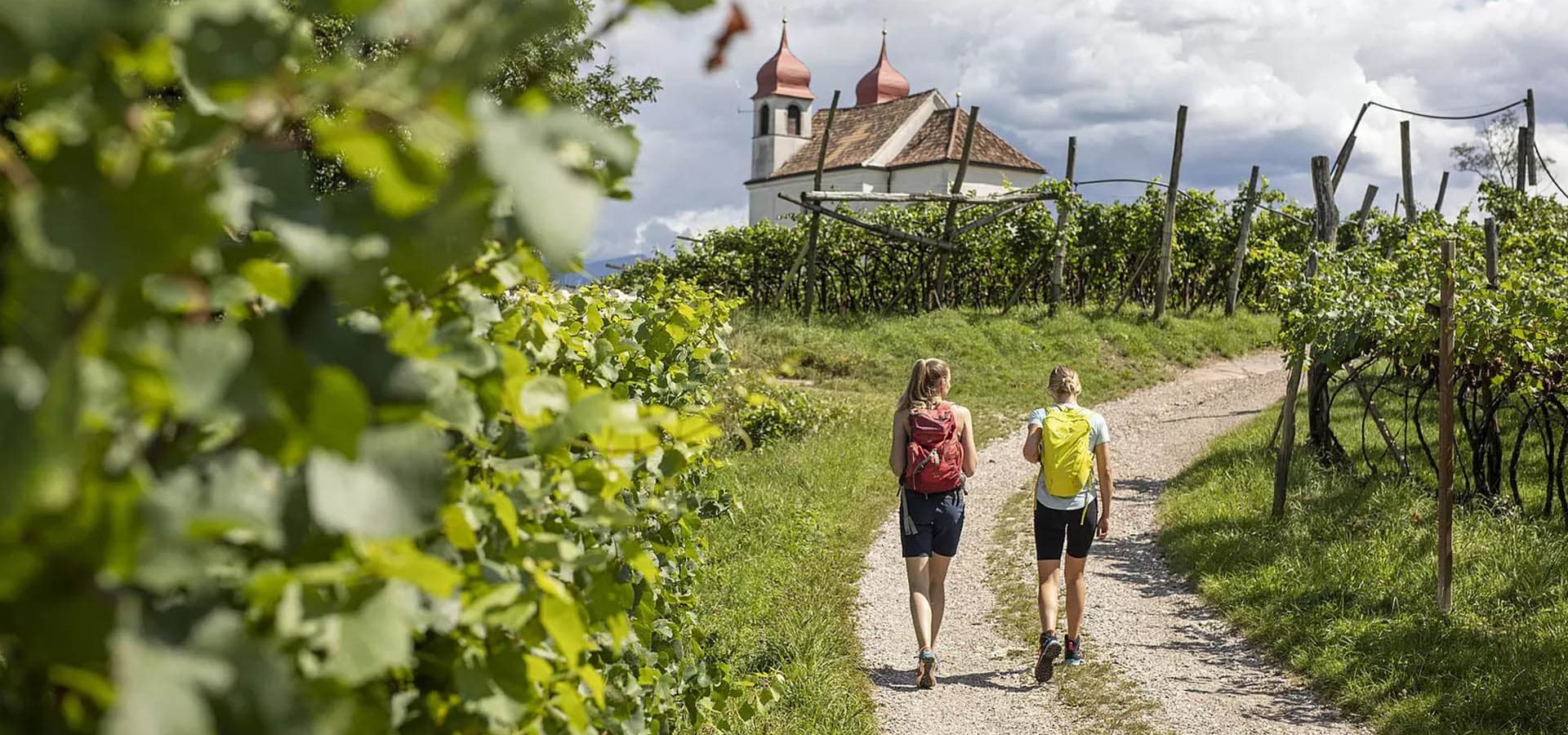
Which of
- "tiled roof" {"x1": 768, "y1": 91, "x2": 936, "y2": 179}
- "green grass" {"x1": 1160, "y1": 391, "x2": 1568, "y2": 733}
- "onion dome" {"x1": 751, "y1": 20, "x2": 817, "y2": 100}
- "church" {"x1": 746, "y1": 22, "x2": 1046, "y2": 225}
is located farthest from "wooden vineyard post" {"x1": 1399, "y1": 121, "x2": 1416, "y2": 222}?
"onion dome" {"x1": 751, "y1": 20, "x2": 817, "y2": 100}

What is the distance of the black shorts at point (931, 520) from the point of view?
5.64 metres

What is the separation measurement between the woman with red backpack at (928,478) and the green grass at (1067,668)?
72 centimetres

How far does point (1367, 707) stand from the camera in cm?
517

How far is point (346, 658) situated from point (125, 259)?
0.27 m

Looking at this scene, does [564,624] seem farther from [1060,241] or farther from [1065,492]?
[1060,241]

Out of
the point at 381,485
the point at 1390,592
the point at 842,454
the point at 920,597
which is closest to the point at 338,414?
the point at 381,485

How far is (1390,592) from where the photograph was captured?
6.23 m

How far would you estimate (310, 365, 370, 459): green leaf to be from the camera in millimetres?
608

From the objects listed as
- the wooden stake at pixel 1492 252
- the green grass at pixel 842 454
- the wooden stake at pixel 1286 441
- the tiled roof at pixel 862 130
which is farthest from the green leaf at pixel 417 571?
the tiled roof at pixel 862 130

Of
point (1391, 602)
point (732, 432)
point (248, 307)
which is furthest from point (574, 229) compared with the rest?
point (732, 432)

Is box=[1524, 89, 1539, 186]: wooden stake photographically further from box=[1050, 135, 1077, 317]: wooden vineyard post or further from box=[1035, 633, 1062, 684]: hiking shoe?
box=[1035, 633, 1062, 684]: hiking shoe

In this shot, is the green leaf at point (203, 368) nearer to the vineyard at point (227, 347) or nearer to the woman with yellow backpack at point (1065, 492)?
the vineyard at point (227, 347)

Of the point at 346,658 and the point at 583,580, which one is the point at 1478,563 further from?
the point at 346,658

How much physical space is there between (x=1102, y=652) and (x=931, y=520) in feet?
4.28
